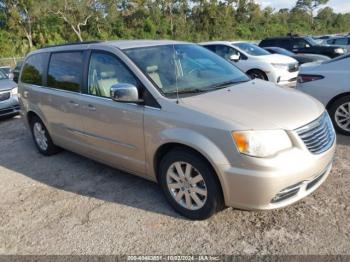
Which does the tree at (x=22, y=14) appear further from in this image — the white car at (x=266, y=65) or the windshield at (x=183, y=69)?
the windshield at (x=183, y=69)

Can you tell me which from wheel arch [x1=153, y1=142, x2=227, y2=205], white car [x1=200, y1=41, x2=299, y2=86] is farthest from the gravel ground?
white car [x1=200, y1=41, x2=299, y2=86]

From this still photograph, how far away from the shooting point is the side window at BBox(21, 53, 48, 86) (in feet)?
16.3

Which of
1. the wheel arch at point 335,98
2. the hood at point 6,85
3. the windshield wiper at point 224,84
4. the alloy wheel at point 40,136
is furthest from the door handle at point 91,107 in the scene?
the hood at point 6,85

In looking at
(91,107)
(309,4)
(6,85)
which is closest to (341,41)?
(6,85)

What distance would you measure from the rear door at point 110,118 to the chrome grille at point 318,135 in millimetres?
1529

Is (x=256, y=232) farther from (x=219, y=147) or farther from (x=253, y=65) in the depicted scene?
(x=253, y=65)

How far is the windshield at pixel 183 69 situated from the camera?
3.40m

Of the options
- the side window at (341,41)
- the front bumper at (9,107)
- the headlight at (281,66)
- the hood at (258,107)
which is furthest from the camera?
the side window at (341,41)

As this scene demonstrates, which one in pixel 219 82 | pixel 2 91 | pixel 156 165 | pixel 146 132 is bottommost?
pixel 2 91

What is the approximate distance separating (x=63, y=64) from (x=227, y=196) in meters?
2.93

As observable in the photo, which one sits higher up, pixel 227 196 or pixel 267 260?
pixel 227 196

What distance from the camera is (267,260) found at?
2.60 m

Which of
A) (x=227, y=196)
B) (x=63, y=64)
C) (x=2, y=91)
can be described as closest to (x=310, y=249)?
(x=227, y=196)

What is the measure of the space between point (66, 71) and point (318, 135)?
319 centimetres
